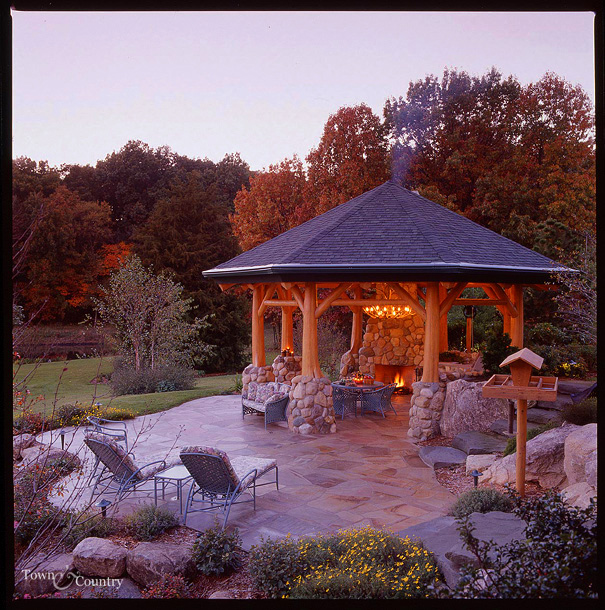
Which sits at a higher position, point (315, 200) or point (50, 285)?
point (315, 200)

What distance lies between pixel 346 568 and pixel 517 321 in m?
7.99

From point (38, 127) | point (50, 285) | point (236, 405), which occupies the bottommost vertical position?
point (236, 405)

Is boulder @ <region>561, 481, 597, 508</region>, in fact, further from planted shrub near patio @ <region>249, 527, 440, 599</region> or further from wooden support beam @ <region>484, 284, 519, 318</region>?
wooden support beam @ <region>484, 284, 519, 318</region>

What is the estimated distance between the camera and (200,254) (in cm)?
2322

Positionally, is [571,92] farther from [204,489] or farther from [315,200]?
[204,489]

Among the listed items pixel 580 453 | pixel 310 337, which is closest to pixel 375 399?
pixel 310 337

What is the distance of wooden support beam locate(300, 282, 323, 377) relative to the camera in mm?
9578

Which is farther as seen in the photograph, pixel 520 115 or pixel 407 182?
pixel 407 182

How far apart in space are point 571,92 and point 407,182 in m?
6.55

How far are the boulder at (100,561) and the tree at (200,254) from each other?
58.3 ft

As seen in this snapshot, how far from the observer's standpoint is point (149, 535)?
5.04m

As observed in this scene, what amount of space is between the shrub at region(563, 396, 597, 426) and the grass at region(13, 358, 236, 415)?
18.8ft

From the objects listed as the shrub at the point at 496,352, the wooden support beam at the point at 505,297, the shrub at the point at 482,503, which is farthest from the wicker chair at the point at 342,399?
the shrub at the point at 482,503

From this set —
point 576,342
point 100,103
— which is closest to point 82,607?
point 100,103
